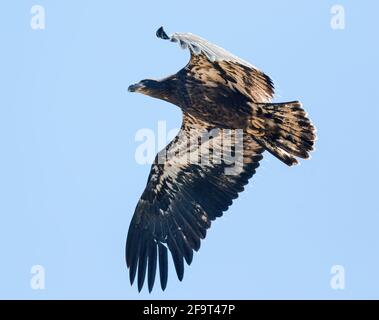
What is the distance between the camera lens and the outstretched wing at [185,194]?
51.3ft

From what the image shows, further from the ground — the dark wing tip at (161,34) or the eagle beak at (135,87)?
the dark wing tip at (161,34)

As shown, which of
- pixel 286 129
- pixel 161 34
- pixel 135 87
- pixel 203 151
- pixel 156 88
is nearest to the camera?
pixel 161 34

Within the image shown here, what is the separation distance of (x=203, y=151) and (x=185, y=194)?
2.71ft

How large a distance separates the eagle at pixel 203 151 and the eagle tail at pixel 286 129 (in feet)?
0.05

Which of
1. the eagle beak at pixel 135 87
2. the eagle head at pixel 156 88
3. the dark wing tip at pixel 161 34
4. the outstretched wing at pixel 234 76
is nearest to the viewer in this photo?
the dark wing tip at pixel 161 34

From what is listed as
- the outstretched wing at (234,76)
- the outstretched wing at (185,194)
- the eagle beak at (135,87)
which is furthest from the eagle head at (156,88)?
the outstretched wing at (185,194)

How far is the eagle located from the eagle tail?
1cm

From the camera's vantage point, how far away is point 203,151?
16.5 meters

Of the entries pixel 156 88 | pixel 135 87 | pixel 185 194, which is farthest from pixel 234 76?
pixel 185 194

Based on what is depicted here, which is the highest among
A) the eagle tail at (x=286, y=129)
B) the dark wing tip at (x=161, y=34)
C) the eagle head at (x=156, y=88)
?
the dark wing tip at (x=161, y=34)

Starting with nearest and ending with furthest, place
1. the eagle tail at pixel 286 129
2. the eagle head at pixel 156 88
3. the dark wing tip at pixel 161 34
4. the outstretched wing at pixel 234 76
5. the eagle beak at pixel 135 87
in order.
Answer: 1. the dark wing tip at pixel 161 34
2. the outstretched wing at pixel 234 76
3. the eagle tail at pixel 286 129
4. the eagle head at pixel 156 88
5. the eagle beak at pixel 135 87

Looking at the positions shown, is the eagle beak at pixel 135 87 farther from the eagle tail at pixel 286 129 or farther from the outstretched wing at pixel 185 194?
the eagle tail at pixel 286 129

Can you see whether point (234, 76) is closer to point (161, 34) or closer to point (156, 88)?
point (156, 88)
